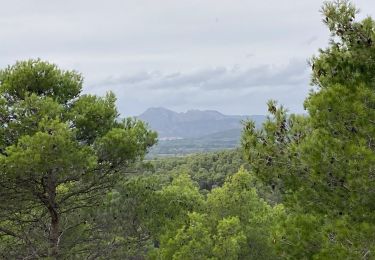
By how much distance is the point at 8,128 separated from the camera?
1251 cm

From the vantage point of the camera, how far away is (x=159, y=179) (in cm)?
1608

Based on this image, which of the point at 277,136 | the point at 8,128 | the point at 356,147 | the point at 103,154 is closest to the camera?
the point at 356,147

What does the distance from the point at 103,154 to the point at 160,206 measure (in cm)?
317

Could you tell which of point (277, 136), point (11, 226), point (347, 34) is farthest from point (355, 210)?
point (11, 226)

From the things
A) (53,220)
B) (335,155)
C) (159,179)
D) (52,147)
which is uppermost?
(52,147)

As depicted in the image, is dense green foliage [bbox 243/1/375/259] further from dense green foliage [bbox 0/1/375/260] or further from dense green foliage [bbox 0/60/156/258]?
dense green foliage [bbox 0/60/156/258]

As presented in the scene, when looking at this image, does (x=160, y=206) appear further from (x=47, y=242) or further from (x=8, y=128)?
(x=8, y=128)

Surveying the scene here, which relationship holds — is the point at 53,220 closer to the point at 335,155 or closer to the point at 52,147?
the point at 52,147

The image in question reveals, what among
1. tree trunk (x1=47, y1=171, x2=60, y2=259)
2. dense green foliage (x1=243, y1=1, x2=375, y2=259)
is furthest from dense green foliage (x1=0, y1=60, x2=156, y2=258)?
dense green foliage (x1=243, y1=1, x2=375, y2=259)

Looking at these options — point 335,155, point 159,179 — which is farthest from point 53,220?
point 335,155

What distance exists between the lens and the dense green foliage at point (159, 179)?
7.63 meters

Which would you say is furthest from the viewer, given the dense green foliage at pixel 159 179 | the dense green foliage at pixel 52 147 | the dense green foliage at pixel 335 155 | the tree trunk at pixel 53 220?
the tree trunk at pixel 53 220

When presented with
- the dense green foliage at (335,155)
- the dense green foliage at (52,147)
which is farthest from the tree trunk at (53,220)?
the dense green foliage at (335,155)

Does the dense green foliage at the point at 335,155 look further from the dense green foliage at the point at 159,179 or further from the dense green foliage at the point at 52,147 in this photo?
the dense green foliage at the point at 52,147
